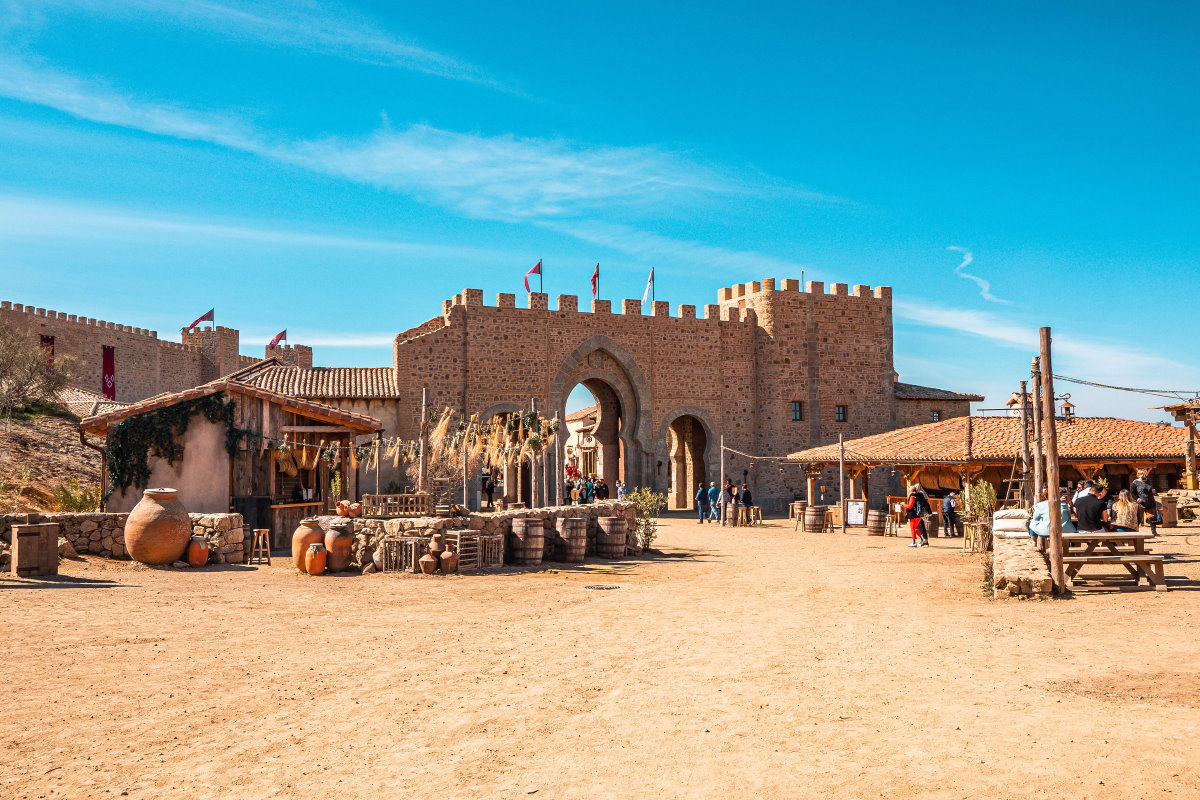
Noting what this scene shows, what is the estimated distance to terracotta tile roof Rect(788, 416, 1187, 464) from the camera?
995 inches

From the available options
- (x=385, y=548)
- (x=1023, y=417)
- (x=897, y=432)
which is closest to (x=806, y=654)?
(x=385, y=548)

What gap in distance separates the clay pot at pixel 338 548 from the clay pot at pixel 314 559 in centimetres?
19

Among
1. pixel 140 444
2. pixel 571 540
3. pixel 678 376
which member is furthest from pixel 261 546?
pixel 678 376

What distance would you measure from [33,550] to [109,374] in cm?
3504

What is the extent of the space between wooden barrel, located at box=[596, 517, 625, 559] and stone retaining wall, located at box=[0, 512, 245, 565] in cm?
575

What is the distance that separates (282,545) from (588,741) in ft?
45.0

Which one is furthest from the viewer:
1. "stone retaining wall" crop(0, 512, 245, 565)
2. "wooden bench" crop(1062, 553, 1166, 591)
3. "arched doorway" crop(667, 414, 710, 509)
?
"arched doorway" crop(667, 414, 710, 509)

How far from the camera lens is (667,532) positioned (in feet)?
78.4

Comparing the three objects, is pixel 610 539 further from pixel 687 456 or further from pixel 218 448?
pixel 687 456

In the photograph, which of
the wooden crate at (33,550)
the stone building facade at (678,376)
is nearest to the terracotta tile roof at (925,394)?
the stone building facade at (678,376)

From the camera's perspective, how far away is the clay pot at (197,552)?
1418 cm

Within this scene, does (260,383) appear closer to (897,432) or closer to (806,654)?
(897,432)

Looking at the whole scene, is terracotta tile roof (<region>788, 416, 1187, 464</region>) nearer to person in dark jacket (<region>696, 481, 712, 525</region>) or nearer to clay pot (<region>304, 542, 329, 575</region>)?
A: person in dark jacket (<region>696, 481, 712, 525</region>)

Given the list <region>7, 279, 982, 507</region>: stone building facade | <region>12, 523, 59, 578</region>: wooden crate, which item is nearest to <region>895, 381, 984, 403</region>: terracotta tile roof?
<region>7, 279, 982, 507</region>: stone building facade
